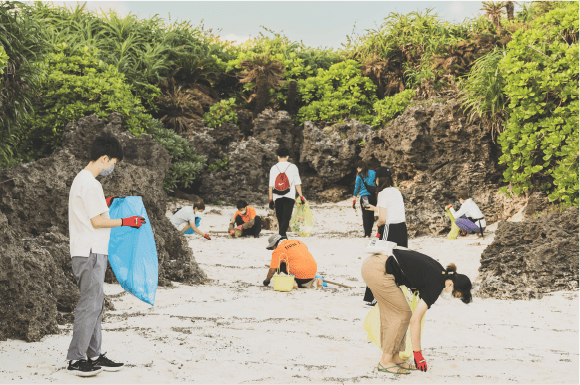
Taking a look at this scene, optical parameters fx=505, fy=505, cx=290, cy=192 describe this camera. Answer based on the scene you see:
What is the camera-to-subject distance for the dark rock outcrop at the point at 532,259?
6766mm

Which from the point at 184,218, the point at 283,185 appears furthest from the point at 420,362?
the point at 184,218

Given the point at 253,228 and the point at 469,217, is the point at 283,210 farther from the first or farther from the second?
the point at 469,217

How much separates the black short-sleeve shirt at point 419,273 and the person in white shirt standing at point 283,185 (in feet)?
17.2

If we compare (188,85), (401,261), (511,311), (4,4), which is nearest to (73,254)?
(401,261)

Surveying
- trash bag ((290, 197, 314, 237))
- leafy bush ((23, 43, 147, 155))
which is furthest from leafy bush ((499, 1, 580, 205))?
leafy bush ((23, 43, 147, 155))

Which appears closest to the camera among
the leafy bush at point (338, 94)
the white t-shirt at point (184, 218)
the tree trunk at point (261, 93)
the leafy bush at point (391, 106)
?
the white t-shirt at point (184, 218)

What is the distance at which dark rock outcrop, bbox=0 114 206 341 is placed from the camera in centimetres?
432

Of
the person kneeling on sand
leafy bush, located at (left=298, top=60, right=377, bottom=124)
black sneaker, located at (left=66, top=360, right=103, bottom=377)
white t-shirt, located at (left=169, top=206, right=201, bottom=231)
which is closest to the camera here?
black sneaker, located at (left=66, top=360, right=103, bottom=377)

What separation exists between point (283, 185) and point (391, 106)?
7.34 metres

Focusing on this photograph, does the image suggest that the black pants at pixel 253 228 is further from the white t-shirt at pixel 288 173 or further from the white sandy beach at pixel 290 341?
the white sandy beach at pixel 290 341

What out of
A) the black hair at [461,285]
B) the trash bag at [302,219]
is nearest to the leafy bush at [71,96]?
the trash bag at [302,219]

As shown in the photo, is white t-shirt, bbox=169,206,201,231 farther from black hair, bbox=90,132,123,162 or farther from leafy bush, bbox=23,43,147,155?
black hair, bbox=90,132,123,162

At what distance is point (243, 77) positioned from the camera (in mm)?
16922

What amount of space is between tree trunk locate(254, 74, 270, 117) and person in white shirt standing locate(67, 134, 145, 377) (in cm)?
1314
